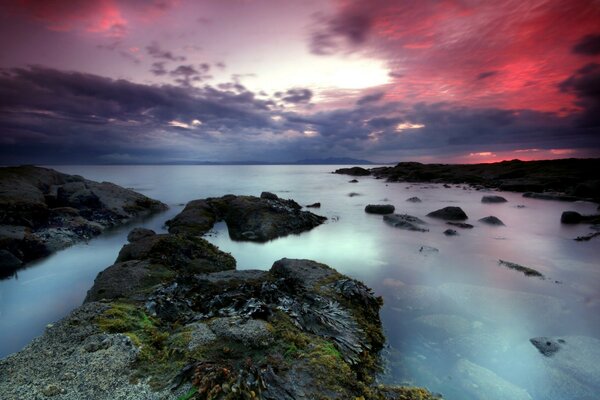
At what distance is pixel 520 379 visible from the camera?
5375 mm

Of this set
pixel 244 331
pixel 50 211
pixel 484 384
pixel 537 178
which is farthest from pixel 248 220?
pixel 537 178

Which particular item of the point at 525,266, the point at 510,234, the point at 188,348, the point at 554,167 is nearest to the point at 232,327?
the point at 188,348

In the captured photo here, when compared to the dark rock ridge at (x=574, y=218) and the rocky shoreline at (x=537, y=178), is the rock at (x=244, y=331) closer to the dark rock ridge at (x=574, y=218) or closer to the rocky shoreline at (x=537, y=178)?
the dark rock ridge at (x=574, y=218)

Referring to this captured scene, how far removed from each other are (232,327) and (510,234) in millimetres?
18274

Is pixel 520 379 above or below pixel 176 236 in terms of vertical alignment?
below

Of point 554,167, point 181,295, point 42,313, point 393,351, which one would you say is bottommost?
point 42,313

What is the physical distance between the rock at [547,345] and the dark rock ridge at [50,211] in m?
16.1

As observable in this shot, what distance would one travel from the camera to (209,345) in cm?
464

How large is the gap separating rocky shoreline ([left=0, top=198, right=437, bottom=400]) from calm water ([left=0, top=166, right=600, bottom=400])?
48.0 inches

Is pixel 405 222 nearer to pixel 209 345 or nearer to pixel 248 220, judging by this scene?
pixel 248 220

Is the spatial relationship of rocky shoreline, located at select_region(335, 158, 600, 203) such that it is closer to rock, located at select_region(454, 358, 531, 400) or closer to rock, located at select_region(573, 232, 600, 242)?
rock, located at select_region(573, 232, 600, 242)

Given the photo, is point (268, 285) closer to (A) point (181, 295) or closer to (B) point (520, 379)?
(A) point (181, 295)

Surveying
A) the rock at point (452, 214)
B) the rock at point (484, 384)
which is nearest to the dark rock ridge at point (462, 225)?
the rock at point (452, 214)

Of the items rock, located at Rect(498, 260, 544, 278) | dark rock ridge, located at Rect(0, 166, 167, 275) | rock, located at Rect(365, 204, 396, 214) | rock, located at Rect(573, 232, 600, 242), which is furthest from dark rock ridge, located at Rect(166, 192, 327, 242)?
rock, located at Rect(573, 232, 600, 242)
